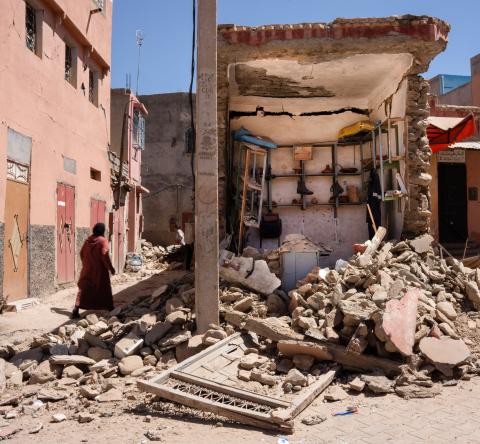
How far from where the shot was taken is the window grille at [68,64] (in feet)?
39.4

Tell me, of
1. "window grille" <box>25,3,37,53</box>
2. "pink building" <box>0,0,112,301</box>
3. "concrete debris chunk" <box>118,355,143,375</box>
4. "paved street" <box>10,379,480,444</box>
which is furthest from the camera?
"window grille" <box>25,3,37,53</box>

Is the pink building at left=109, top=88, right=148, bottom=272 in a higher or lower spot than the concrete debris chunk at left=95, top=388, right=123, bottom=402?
higher

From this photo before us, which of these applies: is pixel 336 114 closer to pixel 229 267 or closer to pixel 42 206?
pixel 229 267

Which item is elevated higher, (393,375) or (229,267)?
(229,267)

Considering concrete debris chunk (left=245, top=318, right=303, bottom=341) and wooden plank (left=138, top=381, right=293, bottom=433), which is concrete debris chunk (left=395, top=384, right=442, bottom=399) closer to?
concrete debris chunk (left=245, top=318, right=303, bottom=341)

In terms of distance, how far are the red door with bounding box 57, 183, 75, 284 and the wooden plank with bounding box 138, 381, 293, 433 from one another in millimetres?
7697

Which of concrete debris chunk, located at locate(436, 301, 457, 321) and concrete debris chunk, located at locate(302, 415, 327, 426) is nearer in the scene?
concrete debris chunk, located at locate(302, 415, 327, 426)

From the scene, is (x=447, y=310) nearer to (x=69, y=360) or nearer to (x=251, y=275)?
(x=251, y=275)

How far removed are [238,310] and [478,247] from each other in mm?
8983

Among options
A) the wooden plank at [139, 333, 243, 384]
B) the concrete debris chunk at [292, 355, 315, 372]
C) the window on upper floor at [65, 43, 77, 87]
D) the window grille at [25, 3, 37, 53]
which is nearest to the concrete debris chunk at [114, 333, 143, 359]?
the wooden plank at [139, 333, 243, 384]

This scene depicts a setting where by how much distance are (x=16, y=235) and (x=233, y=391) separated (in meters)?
6.57

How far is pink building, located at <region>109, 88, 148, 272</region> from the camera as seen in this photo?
647 inches

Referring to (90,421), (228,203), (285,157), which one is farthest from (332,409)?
(285,157)

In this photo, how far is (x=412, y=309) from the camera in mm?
5102
